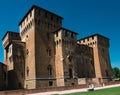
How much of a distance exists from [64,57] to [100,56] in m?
18.0

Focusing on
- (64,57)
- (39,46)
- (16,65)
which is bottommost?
(16,65)

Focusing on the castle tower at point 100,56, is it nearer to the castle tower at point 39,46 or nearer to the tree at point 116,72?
the castle tower at point 39,46

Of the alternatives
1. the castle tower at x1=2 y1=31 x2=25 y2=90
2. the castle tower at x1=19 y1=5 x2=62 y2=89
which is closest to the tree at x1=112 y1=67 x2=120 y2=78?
the castle tower at x1=19 y1=5 x2=62 y2=89

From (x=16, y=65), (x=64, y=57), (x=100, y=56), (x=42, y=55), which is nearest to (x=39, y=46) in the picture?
(x=42, y=55)

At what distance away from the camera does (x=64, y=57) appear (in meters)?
43.6

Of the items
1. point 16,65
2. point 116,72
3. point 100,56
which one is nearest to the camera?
point 16,65

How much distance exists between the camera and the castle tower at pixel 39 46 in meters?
40.7

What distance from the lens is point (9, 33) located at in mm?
50281

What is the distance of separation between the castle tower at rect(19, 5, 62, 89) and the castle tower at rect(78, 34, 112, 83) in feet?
51.2

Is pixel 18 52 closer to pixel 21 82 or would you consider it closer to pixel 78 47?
pixel 21 82

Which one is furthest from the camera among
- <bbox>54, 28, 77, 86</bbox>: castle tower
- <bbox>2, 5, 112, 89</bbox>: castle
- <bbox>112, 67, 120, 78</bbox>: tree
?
<bbox>112, 67, 120, 78</bbox>: tree

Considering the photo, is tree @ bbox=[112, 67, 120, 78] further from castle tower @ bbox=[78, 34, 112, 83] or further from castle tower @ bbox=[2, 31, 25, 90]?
castle tower @ bbox=[2, 31, 25, 90]

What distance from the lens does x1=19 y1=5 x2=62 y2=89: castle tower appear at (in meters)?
40.7

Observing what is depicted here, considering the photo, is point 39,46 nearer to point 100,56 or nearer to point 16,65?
point 16,65
